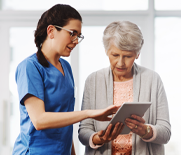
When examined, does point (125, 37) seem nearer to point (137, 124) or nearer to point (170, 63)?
point (137, 124)

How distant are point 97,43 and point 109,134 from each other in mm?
1715

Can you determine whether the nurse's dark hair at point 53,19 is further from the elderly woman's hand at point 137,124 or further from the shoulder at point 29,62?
the elderly woman's hand at point 137,124

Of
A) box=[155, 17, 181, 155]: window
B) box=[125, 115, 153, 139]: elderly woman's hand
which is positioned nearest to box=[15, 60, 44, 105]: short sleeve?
box=[125, 115, 153, 139]: elderly woman's hand

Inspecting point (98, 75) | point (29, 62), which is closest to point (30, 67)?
point (29, 62)

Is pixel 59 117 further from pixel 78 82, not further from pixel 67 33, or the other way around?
pixel 78 82

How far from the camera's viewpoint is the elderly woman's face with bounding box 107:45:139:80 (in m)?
1.34

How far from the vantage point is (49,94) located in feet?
3.67

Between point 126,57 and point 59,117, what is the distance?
1.97 ft

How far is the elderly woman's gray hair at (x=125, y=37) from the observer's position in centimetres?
131

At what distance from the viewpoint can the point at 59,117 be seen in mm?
1015

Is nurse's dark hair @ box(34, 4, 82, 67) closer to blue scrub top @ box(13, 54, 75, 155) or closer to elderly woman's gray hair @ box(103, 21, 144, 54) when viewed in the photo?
blue scrub top @ box(13, 54, 75, 155)

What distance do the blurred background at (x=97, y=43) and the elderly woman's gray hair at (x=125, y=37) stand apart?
1.36m

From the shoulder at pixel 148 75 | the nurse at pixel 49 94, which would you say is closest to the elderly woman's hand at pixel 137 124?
the nurse at pixel 49 94

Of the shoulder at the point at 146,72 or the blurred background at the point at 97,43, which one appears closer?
the shoulder at the point at 146,72
